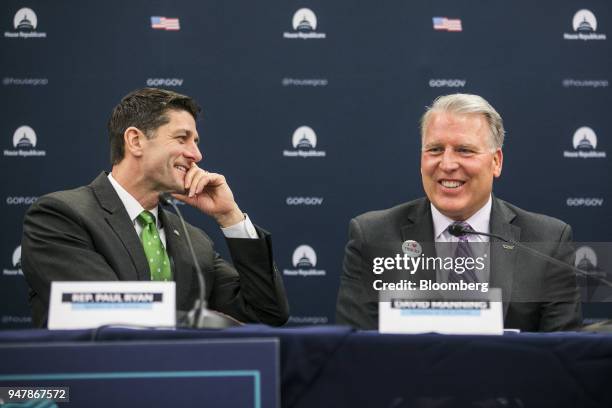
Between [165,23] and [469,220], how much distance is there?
7.92ft

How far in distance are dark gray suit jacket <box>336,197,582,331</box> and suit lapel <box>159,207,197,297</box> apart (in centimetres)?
63

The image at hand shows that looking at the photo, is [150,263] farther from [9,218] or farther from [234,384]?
[9,218]

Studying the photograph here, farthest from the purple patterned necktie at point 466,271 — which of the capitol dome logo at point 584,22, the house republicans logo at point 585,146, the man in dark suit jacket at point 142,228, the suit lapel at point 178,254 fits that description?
the capitol dome logo at point 584,22

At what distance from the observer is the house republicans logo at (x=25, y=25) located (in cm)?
454

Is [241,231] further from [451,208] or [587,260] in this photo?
[587,260]

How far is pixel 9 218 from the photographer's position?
14.6ft

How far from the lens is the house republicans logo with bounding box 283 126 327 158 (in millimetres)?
4512

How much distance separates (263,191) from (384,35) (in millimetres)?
1185

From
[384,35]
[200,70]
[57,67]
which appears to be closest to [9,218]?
[57,67]

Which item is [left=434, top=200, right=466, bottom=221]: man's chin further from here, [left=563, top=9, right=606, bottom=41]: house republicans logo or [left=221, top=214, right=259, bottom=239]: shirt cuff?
[left=563, top=9, right=606, bottom=41]: house republicans logo

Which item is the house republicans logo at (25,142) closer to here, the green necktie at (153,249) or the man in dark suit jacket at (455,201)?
the green necktie at (153,249)

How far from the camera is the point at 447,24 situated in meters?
4.55

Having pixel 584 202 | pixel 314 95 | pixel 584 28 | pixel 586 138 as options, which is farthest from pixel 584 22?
pixel 314 95

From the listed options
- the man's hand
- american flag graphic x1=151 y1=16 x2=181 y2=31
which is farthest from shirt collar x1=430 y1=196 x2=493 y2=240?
american flag graphic x1=151 y1=16 x2=181 y2=31
